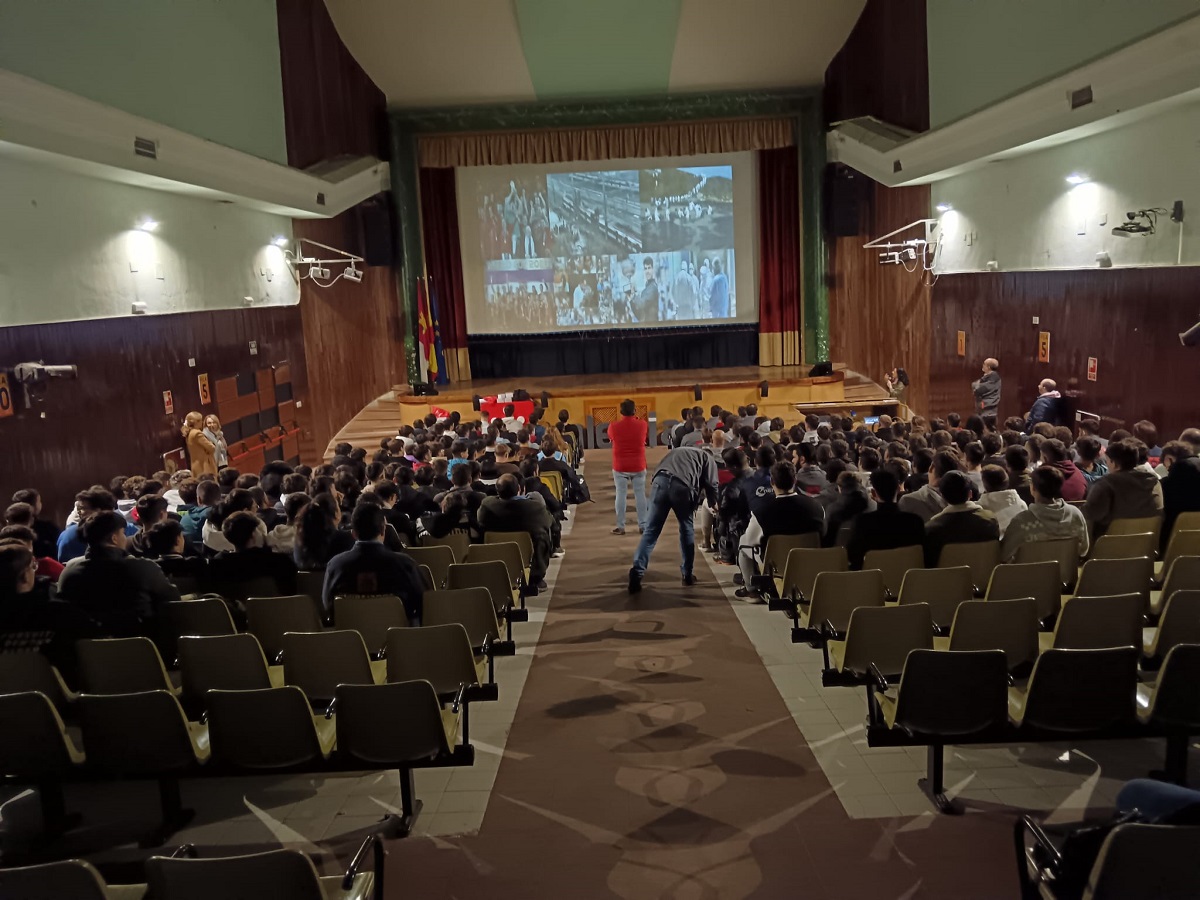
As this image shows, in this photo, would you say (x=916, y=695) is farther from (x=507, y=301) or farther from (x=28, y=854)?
(x=507, y=301)

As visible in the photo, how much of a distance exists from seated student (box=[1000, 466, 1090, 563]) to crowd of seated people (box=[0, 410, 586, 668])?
3203 millimetres

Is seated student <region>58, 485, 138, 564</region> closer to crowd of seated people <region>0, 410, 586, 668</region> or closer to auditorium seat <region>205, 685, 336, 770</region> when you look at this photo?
crowd of seated people <region>0, 410, 586, 668</region>

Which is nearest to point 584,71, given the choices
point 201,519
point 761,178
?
point 761,178

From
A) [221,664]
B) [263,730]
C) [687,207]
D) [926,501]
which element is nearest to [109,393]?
[221,664]

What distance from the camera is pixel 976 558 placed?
5359 mm

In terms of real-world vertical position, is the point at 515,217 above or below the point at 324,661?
above

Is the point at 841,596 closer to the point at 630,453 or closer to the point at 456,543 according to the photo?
the point at 456,543

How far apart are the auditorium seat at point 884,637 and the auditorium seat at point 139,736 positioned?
2899 millimetres

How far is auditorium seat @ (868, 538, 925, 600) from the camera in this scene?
17.5 ft

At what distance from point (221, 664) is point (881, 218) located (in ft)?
48.8

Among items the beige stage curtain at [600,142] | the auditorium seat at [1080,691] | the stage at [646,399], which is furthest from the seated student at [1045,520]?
the beige stage curtain at [600,142]

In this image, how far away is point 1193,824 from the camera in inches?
102

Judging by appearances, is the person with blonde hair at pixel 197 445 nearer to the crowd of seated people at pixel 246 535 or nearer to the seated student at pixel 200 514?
the crowd of seated people at pixel 246 535

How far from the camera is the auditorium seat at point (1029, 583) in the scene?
4.76 m
